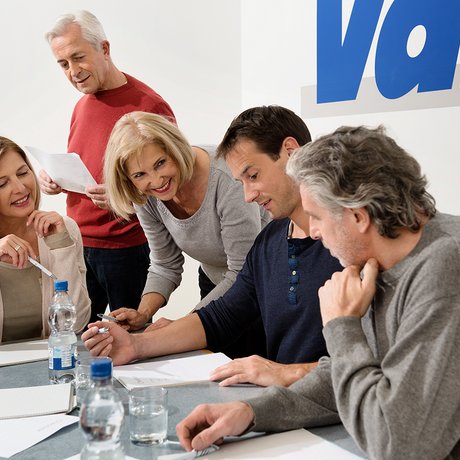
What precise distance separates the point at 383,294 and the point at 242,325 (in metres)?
0.81

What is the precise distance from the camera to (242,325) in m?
2.00

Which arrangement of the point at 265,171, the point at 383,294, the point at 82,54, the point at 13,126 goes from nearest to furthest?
the point at 383,294
the point at 265,171
the point at 82,54
the point at 13,126

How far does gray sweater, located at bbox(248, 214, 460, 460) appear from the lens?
1029 mm

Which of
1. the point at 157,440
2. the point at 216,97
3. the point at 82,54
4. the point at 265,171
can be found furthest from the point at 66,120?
the point at 157,440

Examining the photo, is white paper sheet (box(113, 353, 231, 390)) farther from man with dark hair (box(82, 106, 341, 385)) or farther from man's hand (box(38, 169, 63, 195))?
man's hand (box(38, 169, 63, 195))

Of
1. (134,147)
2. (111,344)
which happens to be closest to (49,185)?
(134,147)

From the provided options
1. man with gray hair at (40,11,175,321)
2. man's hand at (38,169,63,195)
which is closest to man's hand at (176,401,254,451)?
man with gray hair at (40,11,175,321)

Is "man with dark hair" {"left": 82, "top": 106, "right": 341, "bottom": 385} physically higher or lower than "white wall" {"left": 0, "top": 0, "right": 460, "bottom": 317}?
lower

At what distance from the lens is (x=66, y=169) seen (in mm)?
2836

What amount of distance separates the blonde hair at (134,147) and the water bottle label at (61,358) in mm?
754

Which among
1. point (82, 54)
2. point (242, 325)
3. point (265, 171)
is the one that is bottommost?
point (242, 325)

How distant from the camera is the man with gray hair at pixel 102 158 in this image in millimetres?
2979

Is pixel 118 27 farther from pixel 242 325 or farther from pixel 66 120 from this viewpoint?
pixel 242 325

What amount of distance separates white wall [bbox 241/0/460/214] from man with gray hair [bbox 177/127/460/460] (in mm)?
1759
